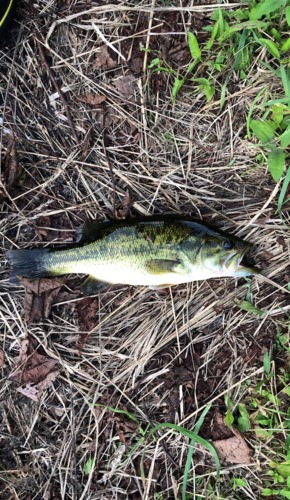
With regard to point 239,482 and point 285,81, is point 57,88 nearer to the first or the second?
point 285,81

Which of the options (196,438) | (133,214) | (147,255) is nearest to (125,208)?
(133,214)

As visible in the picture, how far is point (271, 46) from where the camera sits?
3689 millimetres

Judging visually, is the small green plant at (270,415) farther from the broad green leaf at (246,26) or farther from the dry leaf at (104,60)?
the dry leaf at (104,60)

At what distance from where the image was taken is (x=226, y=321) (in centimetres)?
398

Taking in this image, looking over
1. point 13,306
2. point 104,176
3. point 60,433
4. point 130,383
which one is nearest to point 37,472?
point 60,433

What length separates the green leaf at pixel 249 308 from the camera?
3.83 m

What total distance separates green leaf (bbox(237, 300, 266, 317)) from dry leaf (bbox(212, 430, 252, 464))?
3.55 feet

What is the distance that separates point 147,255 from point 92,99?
A: 160 cm

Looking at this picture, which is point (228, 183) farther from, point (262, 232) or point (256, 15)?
point (256, 15)

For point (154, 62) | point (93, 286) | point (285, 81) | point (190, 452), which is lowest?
point (190, 452)

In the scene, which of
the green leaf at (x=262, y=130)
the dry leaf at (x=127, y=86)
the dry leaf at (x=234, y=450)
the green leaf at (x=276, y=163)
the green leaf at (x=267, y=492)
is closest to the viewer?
the green leaf at (x=276, y=163)

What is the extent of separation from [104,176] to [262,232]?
1.55m

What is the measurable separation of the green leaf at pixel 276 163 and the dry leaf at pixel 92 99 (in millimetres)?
1662

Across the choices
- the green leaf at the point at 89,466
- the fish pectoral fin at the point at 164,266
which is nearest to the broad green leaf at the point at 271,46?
the fish pectoral fin at the point at 164,266
